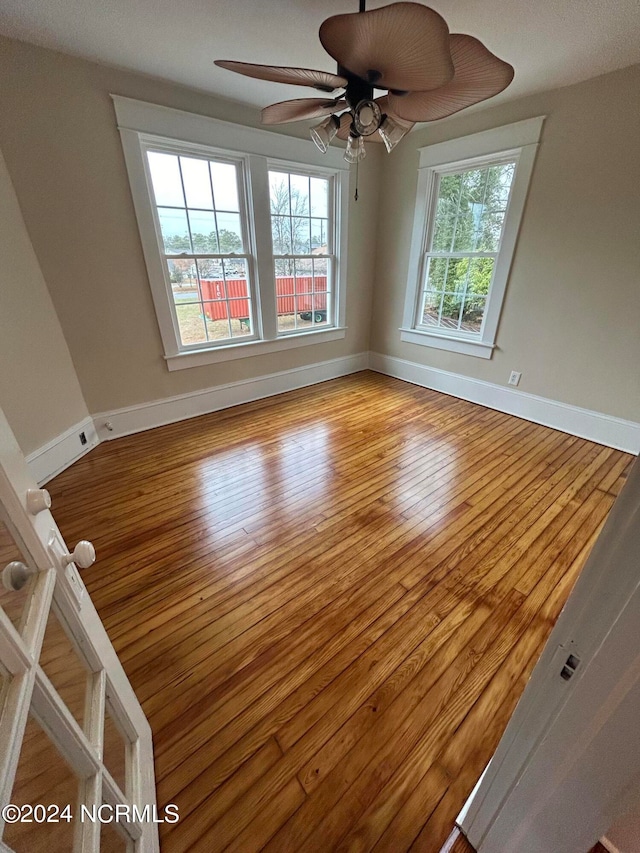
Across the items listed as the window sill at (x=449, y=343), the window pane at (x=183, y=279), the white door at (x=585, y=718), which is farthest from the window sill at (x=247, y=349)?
the white door at (x=585, y=718)

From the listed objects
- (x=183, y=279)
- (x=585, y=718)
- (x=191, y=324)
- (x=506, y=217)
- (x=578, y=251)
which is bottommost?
(x=585, y=718)

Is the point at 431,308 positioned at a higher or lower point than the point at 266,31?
lower

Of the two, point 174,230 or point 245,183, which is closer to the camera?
point 174,230

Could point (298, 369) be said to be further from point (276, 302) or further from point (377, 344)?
point (377, 344)

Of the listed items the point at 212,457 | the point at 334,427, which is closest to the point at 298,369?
the point at 334,427

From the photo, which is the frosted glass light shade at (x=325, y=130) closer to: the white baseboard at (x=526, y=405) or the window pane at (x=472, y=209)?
the window pane at (x=472, y=209)

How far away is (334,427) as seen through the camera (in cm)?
324

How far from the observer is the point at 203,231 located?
298cm

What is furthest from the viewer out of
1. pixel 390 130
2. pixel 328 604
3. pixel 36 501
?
pixel 390 130

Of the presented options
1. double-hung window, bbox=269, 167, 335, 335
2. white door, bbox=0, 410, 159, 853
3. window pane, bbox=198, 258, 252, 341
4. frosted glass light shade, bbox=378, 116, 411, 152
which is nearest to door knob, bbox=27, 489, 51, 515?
white door, bbox=0, 410, 159, 853

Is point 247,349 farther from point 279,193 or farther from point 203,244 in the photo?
point 279,193

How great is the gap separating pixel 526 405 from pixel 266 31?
3457 mm

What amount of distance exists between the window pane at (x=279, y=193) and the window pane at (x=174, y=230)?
89cm

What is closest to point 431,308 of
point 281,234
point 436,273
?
point 436,273
